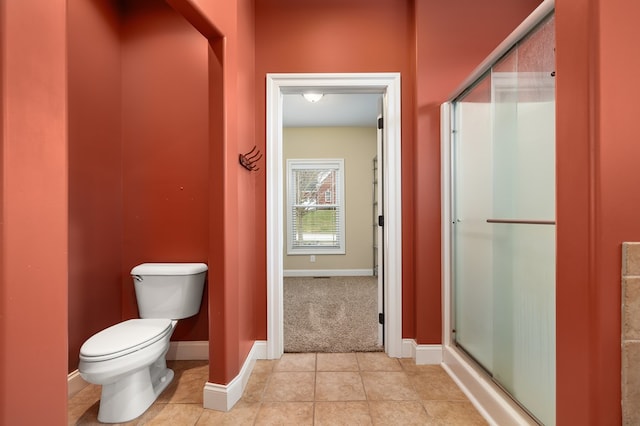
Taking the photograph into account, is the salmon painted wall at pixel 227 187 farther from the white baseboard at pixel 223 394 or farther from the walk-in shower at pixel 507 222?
the walk-in shower at pixel 507 222

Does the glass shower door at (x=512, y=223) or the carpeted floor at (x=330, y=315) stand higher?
the glass shower door at (x=512, y=223)

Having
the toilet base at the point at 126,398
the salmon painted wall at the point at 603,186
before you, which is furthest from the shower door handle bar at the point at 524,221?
the toilet base at the point at 126,398

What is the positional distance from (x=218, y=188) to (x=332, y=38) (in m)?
1.42

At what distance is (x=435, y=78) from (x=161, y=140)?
1.97 m

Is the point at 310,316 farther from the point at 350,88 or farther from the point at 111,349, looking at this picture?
the point at 350,88

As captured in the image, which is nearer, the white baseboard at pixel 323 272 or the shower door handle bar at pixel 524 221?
the shower door handle bar at pixel 524 221

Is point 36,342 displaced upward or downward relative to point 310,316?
upward

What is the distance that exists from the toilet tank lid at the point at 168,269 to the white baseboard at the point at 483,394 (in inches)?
68.1

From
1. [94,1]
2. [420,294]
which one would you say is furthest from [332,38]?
[420,294]

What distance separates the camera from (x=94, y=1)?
177 cm

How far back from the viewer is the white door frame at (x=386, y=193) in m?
2.03

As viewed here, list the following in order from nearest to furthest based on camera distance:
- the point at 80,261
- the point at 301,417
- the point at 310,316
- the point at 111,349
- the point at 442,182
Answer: the point at 111,349
the point at 301,417
the point at 80,261
the point at 442,182
the point at 310,316

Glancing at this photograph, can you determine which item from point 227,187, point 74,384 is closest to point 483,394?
point 227,187

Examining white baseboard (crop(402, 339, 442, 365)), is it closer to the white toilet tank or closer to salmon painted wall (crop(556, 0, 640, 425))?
salmon painted wall (crop(556, 0, 640, 425))
